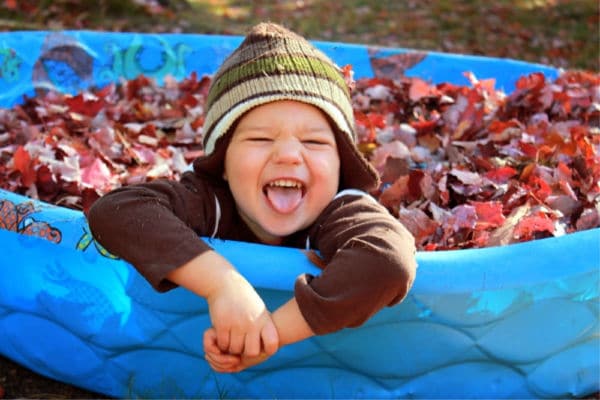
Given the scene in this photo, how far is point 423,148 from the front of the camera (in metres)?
3.27

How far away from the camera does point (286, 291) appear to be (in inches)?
73.8

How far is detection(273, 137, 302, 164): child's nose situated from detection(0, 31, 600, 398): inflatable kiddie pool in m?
0.25

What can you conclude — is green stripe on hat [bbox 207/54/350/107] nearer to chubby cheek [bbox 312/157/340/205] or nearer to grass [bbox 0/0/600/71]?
chubby cheek [bbox 312/157/340/205]

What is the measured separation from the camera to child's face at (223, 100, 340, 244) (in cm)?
202

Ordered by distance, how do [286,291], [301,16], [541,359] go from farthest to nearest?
[301,16], [541,359], [286,291]

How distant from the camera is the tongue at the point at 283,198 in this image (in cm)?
203

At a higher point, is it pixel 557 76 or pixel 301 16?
pixel 557 76

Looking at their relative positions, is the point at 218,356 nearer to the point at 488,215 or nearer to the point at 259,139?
the point at 259,139

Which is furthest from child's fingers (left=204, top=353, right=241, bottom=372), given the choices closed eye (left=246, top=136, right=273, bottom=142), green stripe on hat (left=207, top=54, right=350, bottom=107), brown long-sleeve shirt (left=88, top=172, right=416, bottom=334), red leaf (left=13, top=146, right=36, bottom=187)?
red leaf (left=13, top=146, right=36, bottom=187)

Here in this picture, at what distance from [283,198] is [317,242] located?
151mm

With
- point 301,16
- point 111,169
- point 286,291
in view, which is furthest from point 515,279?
point 301,16

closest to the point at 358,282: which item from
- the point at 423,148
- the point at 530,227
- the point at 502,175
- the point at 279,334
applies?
the point at 279,334

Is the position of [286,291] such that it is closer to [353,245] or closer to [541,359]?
[353,245]

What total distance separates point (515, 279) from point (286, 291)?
1.85 ft
